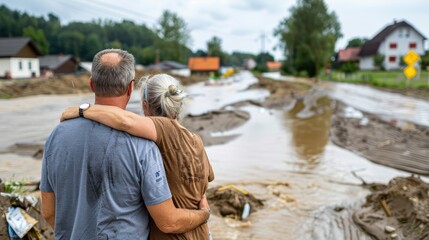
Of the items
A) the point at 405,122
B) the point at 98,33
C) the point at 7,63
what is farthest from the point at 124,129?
the point at 98,33

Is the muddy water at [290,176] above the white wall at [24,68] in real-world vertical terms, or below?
below

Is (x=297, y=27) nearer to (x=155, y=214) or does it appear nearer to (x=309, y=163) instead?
(x=309, y=163)

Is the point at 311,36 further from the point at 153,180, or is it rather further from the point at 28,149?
the point at 153,180

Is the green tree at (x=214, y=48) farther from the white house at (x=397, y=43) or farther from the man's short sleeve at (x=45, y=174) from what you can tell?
the man's short sleeve at (x=45, y=174)

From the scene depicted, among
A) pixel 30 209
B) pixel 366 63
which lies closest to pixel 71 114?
pixel 30 209

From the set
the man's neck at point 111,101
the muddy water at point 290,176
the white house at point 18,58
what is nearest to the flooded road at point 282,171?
the muddy water at point 290,176

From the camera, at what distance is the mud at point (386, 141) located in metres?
9.62

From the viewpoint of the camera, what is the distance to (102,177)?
205 cm

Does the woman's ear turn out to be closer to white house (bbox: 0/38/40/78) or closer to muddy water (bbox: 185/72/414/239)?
muddy water (bbox: 185/72/414/239)

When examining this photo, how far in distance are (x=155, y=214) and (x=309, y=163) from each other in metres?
8.12

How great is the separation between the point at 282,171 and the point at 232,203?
3.20 m

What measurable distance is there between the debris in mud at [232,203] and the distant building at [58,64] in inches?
2160

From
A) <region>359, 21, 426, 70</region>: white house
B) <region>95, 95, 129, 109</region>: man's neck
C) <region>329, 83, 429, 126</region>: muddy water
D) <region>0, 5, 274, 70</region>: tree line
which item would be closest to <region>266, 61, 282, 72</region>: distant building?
<region>0, 5, 274, 70</region>: tree line

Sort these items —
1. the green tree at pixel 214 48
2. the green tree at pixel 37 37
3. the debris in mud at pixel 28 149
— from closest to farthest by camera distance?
the debris in mud at pixel 28 149 < the green tree at pixel 37 37 < the green tree at pixel 214 48
